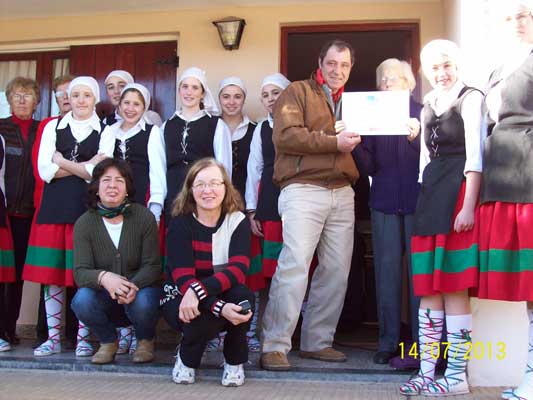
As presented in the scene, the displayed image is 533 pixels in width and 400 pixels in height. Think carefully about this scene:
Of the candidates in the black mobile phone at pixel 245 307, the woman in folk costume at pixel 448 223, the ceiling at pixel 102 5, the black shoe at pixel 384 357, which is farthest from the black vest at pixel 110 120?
the black shoe at pixel 384 357

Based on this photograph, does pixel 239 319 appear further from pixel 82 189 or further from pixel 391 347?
pixel 82 189

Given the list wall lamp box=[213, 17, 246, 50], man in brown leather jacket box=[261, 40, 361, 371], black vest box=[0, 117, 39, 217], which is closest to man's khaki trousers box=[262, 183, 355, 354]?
man in brown leather jacket box=[261, 40, 361, 371]

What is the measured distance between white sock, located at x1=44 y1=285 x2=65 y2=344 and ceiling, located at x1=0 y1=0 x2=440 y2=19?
90.6 inches

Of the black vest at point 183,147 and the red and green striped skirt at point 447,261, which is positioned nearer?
the red and green striped skirt at point 447,261

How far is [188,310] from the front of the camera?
300 cm

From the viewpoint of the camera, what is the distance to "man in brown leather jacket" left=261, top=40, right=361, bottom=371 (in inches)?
134

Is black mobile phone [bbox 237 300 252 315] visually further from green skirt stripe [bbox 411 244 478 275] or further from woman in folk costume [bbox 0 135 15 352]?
woman in folk costume [bbox 0 135 15 352]

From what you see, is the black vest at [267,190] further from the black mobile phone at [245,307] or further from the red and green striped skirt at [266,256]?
the black mobile phone at [245,307]

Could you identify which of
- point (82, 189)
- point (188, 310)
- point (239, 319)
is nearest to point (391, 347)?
point (239, 319)

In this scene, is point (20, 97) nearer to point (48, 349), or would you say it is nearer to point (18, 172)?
point (18, 172)

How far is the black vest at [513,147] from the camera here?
8.80 feet

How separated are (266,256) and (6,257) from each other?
1.63 meters

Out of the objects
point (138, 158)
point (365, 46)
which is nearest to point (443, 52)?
point (138, 158)
